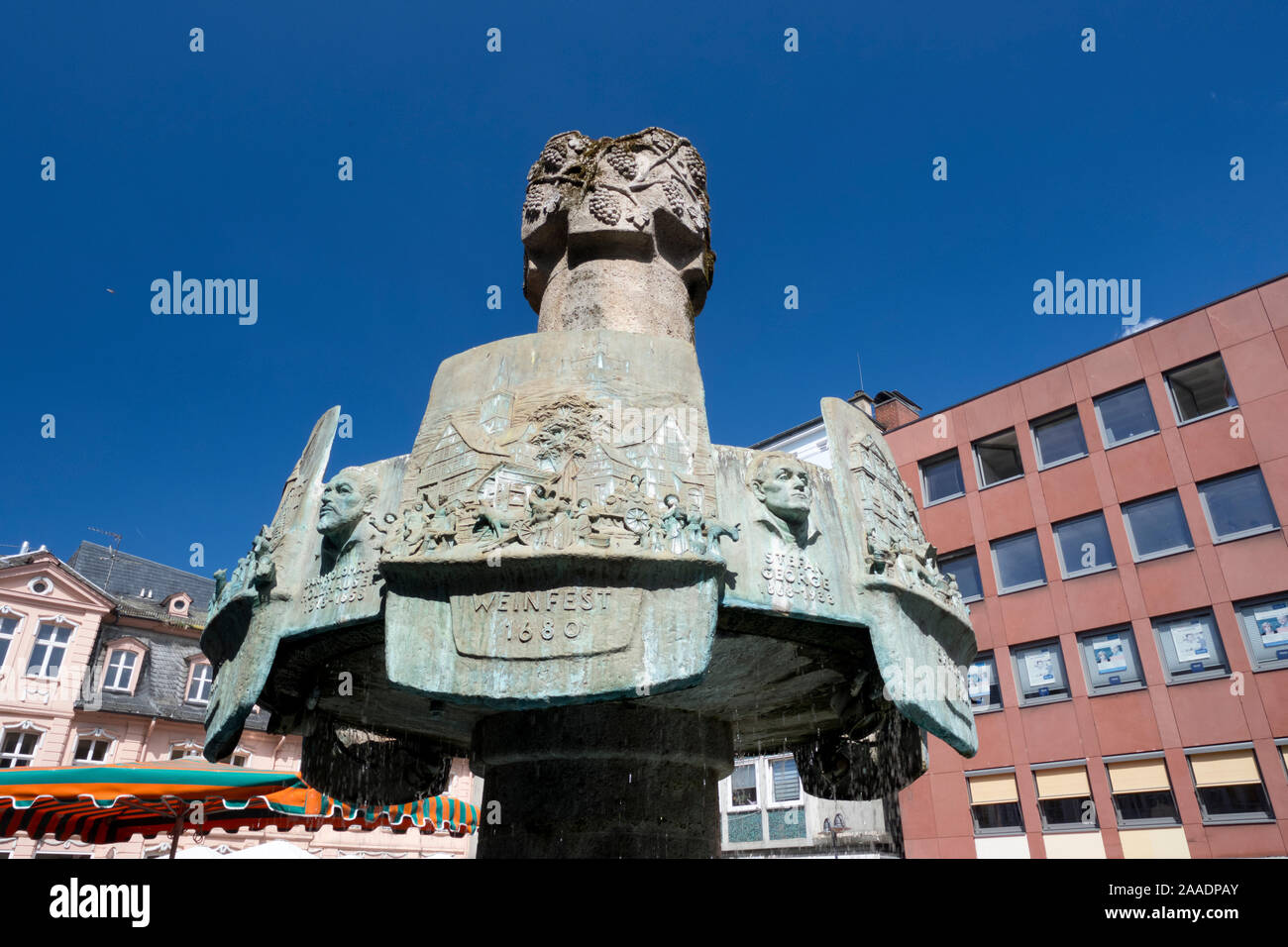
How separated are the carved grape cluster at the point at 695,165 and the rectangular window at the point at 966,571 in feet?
59.6

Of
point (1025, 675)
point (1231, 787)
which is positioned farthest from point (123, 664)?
point (1231, 787)

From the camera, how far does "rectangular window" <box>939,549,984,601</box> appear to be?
22.9 meters

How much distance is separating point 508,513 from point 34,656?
102 ft

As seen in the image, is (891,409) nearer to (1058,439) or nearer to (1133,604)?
(1058,439)

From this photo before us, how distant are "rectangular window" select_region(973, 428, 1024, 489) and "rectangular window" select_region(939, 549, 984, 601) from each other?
209 cm

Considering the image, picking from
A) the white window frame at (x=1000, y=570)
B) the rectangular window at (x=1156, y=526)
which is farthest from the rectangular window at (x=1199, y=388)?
the white window frame at (x=1000, y=570)

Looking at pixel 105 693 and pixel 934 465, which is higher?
pixel 934 465

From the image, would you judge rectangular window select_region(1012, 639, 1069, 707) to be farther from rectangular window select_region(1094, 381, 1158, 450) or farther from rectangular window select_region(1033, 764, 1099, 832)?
rectangular window select_region(1094, 381, 1158, 450)

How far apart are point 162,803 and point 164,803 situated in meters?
0.03

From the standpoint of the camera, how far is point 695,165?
6.94 m

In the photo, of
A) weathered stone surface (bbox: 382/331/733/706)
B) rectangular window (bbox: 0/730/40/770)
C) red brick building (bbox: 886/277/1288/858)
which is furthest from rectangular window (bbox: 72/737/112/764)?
weathered stone surface (bbox: 382/331/733/706)

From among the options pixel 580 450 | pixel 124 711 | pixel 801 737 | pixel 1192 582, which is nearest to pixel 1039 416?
pixel 1192 582
